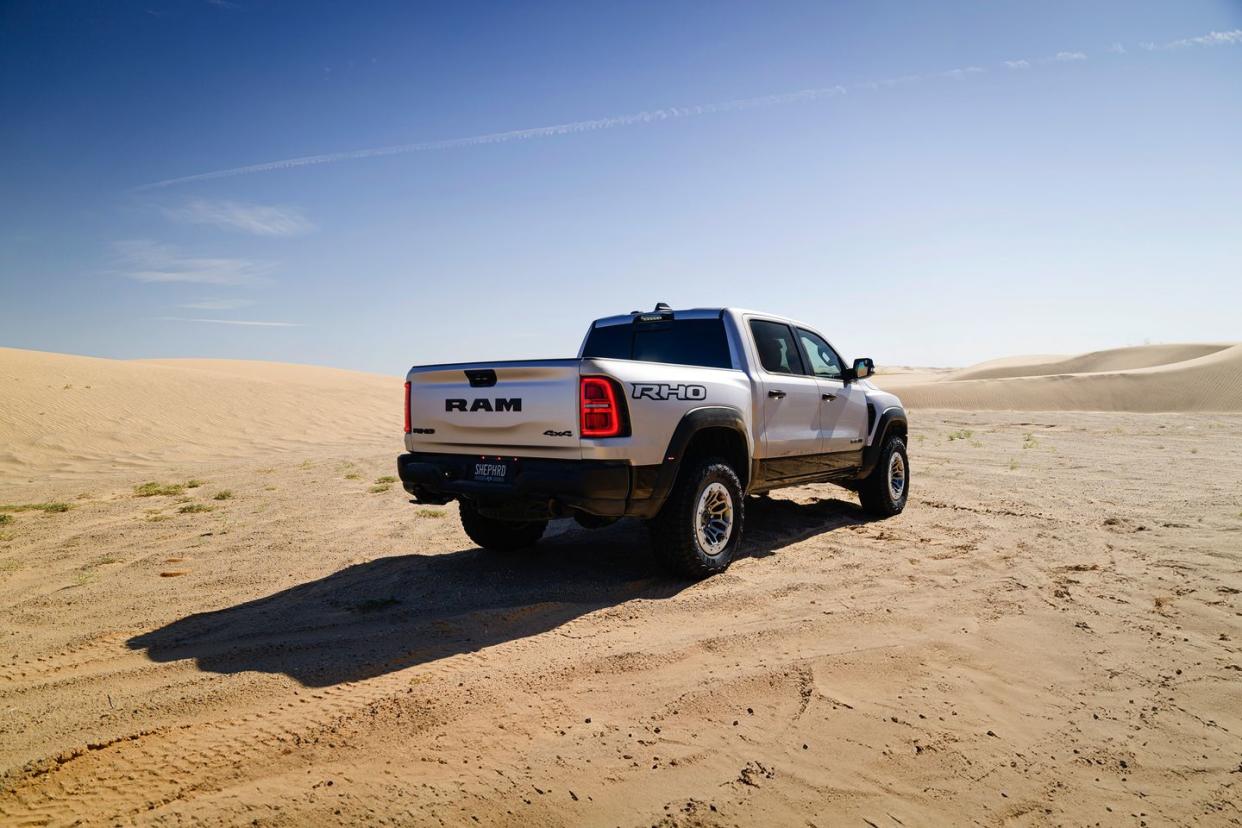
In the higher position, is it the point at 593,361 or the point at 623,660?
the point at 593,361

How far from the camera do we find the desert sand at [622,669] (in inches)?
105

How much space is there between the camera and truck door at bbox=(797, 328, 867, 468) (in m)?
6.97

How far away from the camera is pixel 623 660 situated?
3896 mm

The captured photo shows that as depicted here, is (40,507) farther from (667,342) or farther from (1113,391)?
(1113,391)

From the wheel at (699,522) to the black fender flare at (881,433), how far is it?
2.61m

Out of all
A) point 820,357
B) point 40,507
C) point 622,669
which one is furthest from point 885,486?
point 40,507

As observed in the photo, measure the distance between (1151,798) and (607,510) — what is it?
2909mm

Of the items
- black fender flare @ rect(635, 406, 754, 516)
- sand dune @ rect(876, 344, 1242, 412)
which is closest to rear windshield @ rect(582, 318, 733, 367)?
black fender flare @ rect(635, 406, 754, 516)

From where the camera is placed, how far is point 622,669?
3.78 metres

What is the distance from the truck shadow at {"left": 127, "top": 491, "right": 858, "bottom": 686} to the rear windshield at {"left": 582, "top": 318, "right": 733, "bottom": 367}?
169cm

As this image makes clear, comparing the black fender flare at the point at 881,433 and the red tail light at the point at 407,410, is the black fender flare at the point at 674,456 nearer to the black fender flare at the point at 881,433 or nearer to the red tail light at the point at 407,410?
the red tail light at the point at 407,410

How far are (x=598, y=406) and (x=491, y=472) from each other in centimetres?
88

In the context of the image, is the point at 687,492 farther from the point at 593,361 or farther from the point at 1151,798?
the point at 1151,798

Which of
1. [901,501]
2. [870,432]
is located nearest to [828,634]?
[870,432]
